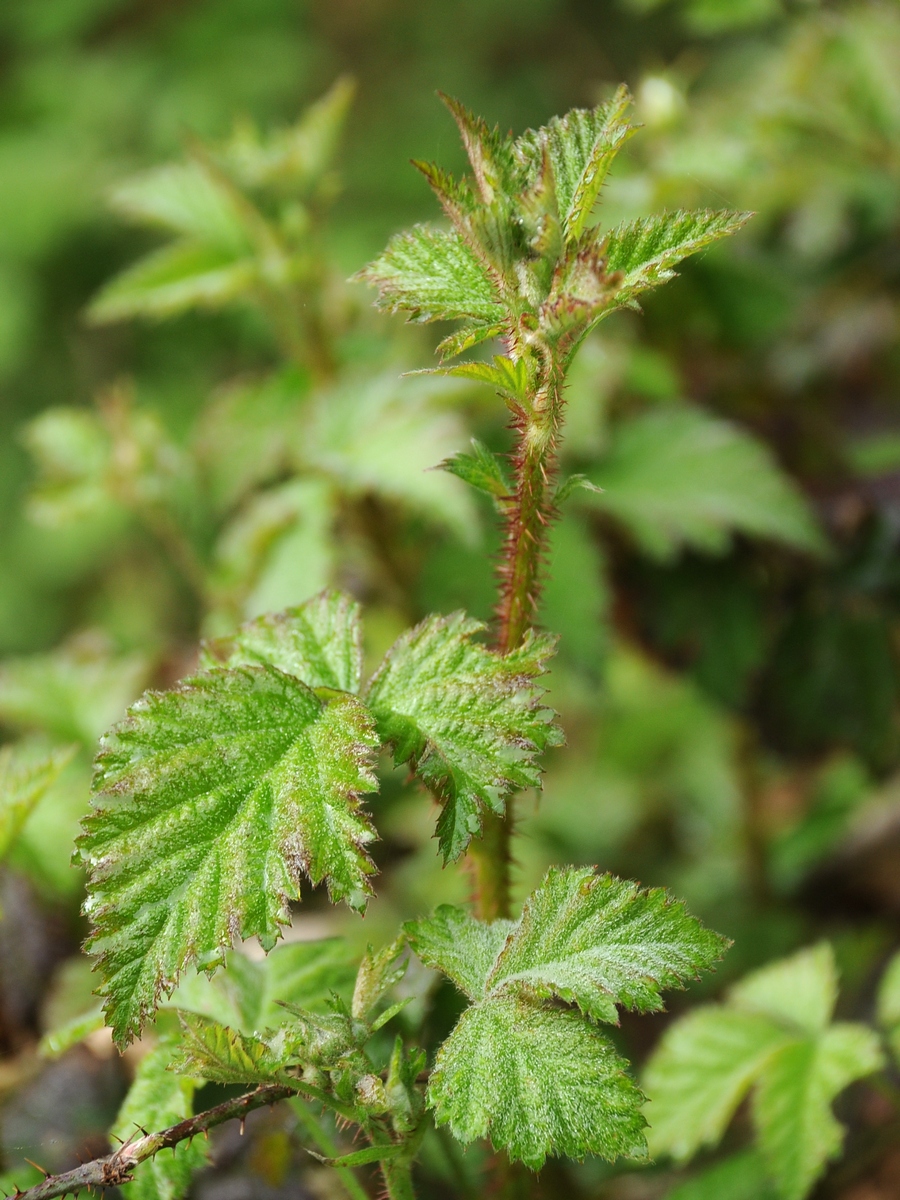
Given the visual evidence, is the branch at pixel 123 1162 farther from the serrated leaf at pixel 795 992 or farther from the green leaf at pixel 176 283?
the green leaf at pixel 176 283

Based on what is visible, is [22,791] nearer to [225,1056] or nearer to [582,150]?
[225,1056]

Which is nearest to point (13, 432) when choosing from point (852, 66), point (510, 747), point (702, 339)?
point (702, 339)

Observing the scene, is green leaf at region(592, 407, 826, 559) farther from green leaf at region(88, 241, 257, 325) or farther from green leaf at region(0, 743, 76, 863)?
green leaf at region(0, 743, 76, 863)

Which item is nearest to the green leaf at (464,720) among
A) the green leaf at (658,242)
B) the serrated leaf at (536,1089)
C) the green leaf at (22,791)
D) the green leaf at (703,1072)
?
the serrated leaf at (536,1089)

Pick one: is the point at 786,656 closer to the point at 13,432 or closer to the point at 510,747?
the point at 510,747

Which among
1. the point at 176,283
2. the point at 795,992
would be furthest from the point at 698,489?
the point at 176,283
